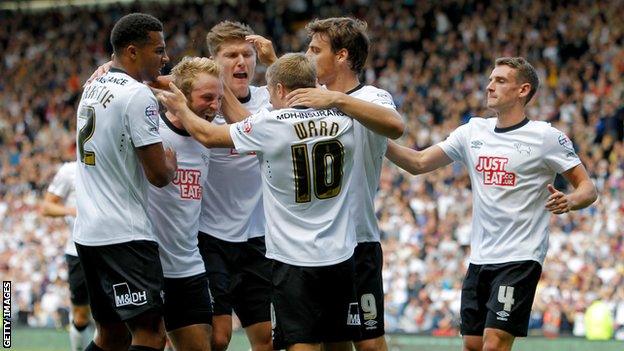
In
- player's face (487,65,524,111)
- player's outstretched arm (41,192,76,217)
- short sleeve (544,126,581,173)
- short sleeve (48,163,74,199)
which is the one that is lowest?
player's outstretched arm (41,192,76,217)

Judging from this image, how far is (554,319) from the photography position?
56.7ft

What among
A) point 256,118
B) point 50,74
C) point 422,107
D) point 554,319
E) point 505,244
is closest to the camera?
point 256,118

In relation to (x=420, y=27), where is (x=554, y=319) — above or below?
below

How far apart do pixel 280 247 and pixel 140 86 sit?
1295 millimetres

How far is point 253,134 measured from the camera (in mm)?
7164

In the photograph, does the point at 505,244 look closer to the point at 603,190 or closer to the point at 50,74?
the point at 603,190

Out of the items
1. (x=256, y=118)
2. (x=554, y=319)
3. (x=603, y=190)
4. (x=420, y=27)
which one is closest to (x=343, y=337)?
(x=256, y=118)

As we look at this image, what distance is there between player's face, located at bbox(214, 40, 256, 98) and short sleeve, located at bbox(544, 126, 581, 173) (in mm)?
2247

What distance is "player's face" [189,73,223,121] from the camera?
785cm

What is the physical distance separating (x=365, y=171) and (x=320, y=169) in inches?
38.6

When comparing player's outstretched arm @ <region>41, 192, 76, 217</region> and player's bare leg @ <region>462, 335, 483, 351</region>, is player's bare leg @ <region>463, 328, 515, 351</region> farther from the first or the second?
player's outstretched arm @ <region>41, 192, 76, 217</region>

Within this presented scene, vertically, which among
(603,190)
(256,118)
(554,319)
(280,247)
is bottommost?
(554,319)

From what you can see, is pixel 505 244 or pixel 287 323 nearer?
pixel 287 323

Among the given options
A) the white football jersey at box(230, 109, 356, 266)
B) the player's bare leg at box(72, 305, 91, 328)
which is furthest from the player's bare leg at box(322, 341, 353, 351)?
the player's bare leg at box(72, 305, 91, 328)
